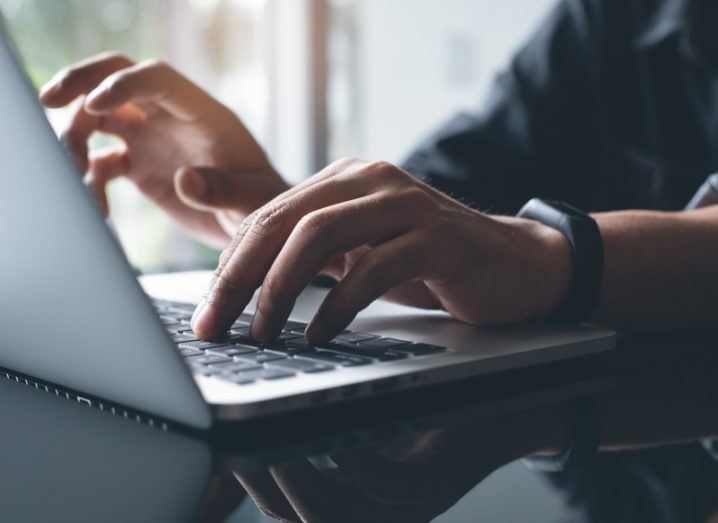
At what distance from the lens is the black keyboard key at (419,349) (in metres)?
0.50

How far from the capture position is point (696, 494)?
0.33 meters

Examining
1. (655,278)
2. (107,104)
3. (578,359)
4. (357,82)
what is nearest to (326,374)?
(578,359)

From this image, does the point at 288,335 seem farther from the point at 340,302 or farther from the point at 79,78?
the point at 79,78

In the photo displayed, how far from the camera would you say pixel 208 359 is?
0.47 meters

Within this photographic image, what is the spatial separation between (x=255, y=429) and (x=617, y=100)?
117 cm

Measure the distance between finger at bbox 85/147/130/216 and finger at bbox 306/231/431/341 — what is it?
1.99 feet

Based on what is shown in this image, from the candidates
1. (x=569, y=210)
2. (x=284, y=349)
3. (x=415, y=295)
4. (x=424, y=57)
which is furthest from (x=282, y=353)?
(x=424, y=57)

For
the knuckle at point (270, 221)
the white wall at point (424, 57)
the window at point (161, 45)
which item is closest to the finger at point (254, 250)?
the knuckle at point (270, 221)

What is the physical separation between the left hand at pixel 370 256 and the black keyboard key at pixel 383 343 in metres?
0.02

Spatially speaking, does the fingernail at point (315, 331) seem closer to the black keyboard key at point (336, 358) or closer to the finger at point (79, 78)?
the black keyboard key at point (336, 358)

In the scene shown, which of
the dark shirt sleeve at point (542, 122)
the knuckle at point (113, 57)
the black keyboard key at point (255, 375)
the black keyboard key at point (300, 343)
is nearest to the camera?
the black keyboard key at point (255, 375)

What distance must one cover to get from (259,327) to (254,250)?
6 centimetres

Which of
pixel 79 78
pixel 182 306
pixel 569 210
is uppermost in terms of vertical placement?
pixel 79 78

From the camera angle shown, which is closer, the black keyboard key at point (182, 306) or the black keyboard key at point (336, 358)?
the black keyboard key at point (336, 358)
